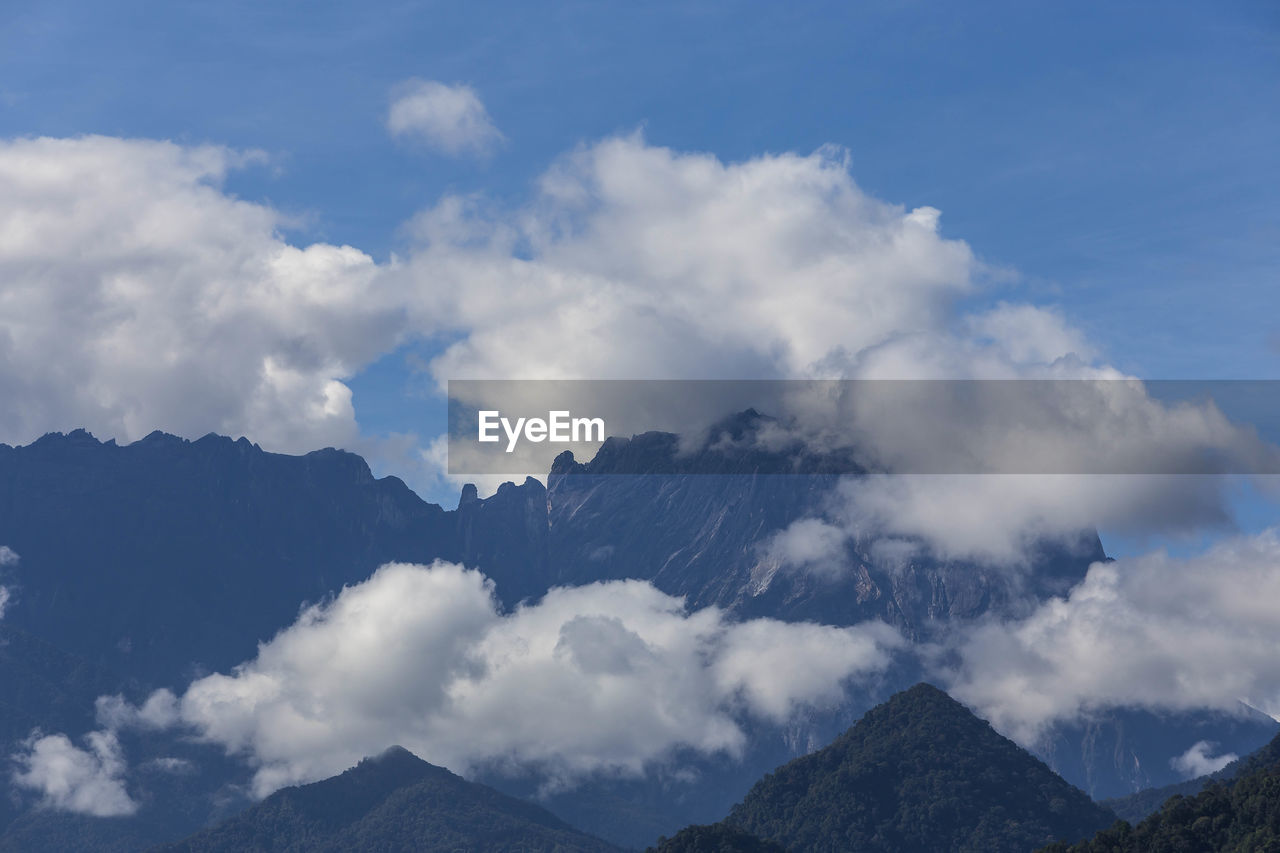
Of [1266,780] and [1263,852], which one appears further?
[1266,780]

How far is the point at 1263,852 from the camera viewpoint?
585 feet

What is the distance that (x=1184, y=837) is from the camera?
194875 millimetres

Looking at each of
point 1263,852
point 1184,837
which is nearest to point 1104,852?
point 1184,837

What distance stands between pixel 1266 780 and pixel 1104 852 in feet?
67.2

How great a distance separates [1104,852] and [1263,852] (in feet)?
75.0

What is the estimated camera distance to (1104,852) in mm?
197375

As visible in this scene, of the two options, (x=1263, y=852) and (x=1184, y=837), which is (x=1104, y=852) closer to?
(x=1184, y=837)

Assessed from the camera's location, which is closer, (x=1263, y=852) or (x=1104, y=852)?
(x=1263, y=852)

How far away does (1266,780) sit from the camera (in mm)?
196000

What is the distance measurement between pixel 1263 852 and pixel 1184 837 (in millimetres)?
17071

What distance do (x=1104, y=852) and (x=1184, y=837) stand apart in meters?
9.24

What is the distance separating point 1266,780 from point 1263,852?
19446mm

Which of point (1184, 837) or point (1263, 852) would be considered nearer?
point (1263, 852)
